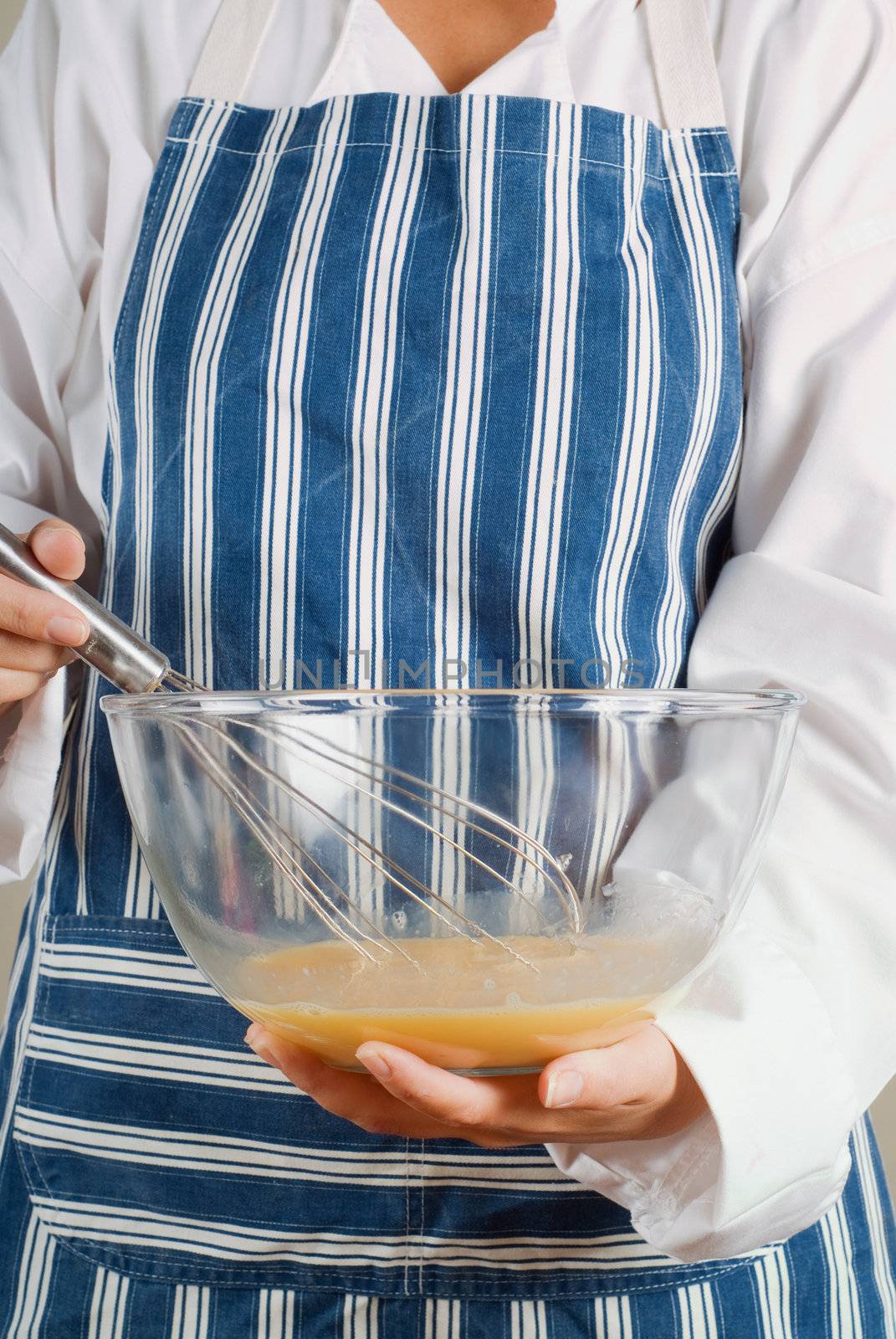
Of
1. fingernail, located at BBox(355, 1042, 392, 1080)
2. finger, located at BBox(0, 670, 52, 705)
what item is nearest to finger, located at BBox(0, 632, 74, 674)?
finger, located at BBox(0, 670, 52, 705)

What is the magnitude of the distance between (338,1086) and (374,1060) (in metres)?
0.08

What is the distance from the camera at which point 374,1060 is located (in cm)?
35

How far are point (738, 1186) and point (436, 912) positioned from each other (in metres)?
0.17

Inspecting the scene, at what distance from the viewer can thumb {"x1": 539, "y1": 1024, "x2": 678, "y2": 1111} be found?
0.36m

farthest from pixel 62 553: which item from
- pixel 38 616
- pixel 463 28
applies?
pixel 463 28

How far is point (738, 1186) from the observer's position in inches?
17.5

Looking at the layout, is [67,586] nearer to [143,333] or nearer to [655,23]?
[143,333]

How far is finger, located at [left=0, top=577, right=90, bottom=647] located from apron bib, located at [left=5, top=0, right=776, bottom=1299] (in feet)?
0.51

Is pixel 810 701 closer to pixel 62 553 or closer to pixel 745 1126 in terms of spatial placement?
pixel 745 1126

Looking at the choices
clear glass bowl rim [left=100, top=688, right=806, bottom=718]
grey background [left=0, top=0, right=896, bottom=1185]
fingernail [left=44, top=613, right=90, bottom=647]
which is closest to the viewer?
clear glass bowl rim [left=100, top=688, right=806, bottom=718]

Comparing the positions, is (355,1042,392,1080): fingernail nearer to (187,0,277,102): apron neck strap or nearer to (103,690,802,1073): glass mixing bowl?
(103,690,802,1073): glass mixing bowl

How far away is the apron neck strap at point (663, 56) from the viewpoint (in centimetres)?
64

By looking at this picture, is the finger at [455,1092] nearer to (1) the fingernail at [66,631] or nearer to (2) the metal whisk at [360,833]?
(2) the metal whisk at [360,833]

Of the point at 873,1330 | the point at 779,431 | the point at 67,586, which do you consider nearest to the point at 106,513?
the point at 67,586
